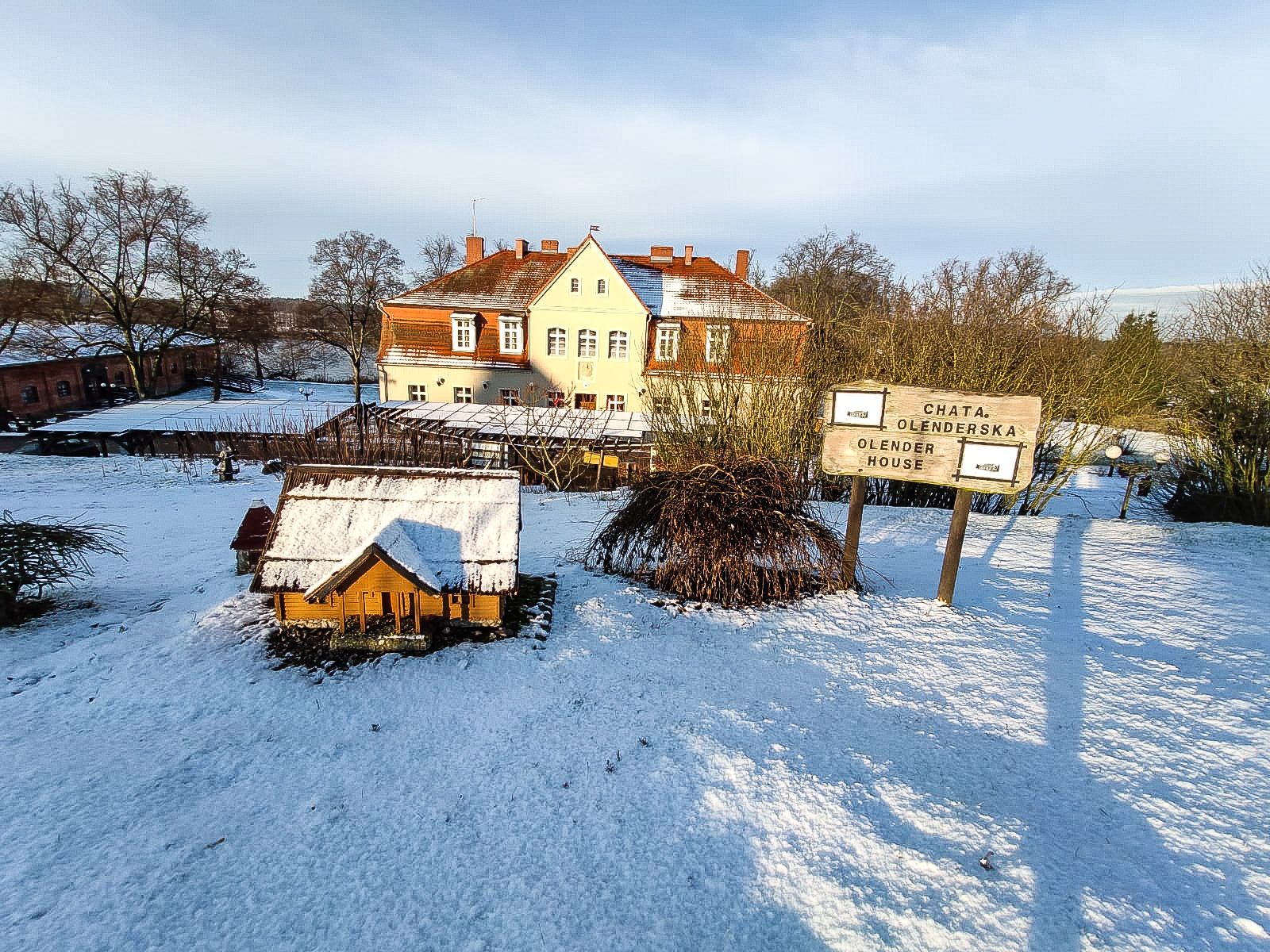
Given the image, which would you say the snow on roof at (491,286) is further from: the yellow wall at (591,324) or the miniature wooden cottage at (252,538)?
the miniature wooden cottage at (252,538)

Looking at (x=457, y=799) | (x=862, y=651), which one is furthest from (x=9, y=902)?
(x=862, y=651)

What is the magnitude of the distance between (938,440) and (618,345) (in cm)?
1815

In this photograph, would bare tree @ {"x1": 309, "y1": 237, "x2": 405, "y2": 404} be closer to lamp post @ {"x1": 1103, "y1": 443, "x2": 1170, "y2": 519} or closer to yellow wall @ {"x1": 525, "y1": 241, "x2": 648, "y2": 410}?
yellow wall @ {"x1": 525, "y1": 241, "x2": 648, "y2": 410}

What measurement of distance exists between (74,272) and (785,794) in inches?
1510

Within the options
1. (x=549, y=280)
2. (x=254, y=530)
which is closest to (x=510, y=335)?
(x=549, y=280)

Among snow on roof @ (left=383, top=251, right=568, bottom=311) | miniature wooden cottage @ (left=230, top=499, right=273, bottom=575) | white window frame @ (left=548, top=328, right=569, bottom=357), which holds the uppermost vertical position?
snow on roof @ (left=383, top=251, right=568, bottom=311)

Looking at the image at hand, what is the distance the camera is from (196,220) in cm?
2805

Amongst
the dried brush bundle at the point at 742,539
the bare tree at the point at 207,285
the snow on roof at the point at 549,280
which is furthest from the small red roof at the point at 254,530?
the bare tree at the point at 207,285

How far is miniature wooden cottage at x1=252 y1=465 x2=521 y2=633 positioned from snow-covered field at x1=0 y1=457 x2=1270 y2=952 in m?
0.54

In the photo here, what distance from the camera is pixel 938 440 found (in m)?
6.14

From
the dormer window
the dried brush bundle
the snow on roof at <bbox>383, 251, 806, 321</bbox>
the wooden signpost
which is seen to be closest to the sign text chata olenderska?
the wooden signpost

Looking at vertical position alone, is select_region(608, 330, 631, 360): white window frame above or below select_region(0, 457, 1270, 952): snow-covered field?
above

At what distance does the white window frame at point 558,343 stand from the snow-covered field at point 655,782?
18088 millimetres

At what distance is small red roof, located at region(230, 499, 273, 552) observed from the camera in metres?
7.24
